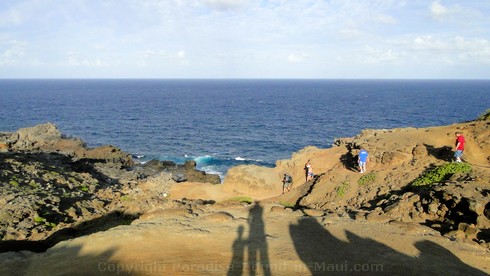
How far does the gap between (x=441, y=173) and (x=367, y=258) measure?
31.9 ft

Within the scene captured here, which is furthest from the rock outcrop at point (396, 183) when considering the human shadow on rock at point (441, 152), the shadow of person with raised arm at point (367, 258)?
the shadow of person with raised arm at point (367, 258)

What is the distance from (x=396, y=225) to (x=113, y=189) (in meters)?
24.0

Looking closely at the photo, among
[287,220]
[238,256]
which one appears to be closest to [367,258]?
[238,256]

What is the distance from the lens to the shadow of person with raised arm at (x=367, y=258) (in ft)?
37.2

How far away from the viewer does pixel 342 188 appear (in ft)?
76.3

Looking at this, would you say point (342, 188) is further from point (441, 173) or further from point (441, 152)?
point (441, 152)

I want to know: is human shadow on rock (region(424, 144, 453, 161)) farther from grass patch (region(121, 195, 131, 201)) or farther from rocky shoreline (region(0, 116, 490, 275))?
grass patch (region(121, 195, 131, 201))

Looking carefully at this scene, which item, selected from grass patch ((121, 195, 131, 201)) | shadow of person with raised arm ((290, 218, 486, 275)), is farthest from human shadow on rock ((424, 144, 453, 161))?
grass patch ((121, 195, 131, 201))

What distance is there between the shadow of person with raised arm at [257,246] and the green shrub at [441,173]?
9329 mm

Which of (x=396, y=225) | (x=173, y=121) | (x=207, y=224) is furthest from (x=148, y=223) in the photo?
(x=173, y=121)

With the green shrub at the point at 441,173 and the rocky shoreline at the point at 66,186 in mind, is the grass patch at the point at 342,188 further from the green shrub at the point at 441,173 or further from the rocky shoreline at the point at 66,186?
the rocky shoreline at the point at 66,186

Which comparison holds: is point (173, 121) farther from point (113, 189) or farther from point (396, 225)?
point (396, 225)

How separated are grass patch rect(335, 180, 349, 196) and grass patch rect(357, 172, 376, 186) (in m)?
0.84

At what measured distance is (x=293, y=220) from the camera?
16.8 metres
